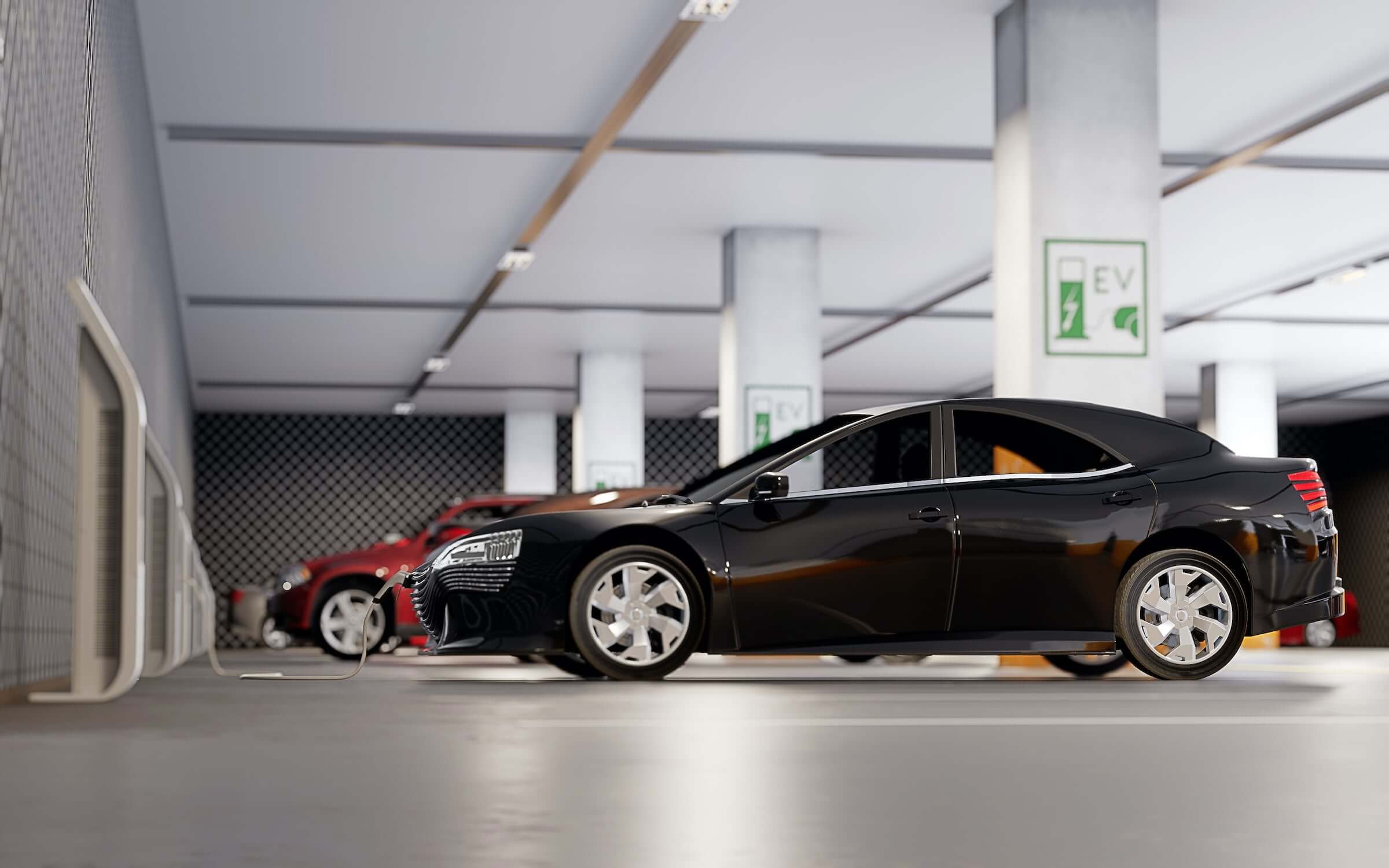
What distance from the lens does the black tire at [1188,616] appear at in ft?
21.9

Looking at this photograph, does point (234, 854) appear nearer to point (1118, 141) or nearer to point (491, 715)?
point (491, 715)

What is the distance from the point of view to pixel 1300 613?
676 cm

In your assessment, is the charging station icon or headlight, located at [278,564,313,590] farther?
headlight, located at [278,564,313,590]

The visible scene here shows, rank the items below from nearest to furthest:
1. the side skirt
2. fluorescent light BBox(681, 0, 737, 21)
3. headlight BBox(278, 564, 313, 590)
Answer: the side skirt → fluorescent light BBox(681, 0, 737, 21) → headlight BBox(278, 564, 313, 590)

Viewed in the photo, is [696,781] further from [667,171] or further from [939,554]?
[667,171]

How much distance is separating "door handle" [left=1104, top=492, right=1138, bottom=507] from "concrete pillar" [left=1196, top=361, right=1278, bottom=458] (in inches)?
661

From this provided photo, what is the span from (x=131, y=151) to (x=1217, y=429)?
1604cm

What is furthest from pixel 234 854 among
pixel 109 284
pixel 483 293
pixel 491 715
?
pixel 483 293

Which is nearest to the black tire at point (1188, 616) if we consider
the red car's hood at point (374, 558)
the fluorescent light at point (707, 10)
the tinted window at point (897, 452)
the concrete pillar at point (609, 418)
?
the tinted window at point (897, 452)

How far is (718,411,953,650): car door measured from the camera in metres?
6.58

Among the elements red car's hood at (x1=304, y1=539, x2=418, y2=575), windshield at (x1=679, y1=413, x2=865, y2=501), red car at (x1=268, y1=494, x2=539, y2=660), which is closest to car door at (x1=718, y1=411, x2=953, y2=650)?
windshield at (x1=679, y1=413, x2=865, y2=501)

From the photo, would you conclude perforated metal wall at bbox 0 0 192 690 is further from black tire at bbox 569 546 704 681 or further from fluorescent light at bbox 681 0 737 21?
fluorescent light at bbox 681 0 737 21

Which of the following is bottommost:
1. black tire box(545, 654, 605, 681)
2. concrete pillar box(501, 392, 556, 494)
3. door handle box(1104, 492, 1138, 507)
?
black tire box(545, 654, 605, 681)

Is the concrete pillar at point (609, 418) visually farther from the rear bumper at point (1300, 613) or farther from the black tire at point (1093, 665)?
the rear bumper at point (1300, 613)
